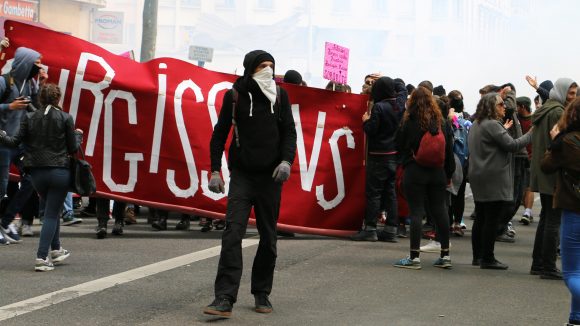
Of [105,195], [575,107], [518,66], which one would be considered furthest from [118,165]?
[518,66]

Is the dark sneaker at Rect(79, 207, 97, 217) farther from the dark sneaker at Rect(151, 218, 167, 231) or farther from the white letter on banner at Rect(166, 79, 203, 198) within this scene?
the white letter on banner at Rect(166, 79, 203, 198)

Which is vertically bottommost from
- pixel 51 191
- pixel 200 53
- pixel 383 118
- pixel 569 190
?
pixel 51 191

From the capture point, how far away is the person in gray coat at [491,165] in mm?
9547

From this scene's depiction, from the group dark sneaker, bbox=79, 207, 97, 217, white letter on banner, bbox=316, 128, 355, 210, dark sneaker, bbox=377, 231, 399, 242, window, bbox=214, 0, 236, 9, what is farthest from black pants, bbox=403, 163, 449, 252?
window, bbox=214, 0, 236, 9

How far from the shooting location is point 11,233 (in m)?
10.6

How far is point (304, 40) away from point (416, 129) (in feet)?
137

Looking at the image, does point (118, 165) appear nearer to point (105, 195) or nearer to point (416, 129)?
point (105, 195)

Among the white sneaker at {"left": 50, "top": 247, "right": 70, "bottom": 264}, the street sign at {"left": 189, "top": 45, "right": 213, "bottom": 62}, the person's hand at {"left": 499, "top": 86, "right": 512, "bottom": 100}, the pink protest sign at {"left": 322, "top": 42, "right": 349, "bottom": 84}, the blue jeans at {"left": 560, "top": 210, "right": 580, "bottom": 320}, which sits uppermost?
the street sign at {"left": 189, "top": 45, "right": 213, "bottom": 62}

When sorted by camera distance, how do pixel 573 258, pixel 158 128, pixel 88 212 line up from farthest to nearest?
pixel 88 212
pixel 158 128
pixel 573 258

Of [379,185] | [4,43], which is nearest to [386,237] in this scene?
[379,185]

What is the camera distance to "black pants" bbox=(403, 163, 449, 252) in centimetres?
952

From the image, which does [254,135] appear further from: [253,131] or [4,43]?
[4,43]

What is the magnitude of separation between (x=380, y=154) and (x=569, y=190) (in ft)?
15.9

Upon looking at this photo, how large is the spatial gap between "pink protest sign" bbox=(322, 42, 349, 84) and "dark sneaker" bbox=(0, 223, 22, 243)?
550 cm
